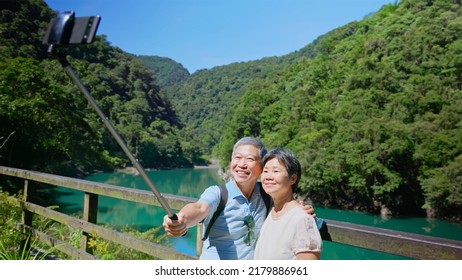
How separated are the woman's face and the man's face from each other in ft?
0.38

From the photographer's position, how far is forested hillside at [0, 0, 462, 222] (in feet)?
58.3

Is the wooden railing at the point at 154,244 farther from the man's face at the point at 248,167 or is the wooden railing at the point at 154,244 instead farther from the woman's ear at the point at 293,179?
the man's face at the point at 248,167

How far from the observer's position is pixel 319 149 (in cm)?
2953

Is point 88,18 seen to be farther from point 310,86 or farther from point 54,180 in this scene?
point 310,86

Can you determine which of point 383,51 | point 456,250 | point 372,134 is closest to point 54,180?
point 456,250

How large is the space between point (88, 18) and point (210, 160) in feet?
277

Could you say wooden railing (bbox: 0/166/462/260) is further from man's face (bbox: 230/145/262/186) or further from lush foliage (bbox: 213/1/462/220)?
lush foliage (bbox: 213/1/462/220)

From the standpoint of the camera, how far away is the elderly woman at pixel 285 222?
1313 millimetres

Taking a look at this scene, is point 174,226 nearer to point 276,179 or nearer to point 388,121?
point 276,179

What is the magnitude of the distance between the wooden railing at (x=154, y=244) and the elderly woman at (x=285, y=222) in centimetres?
18

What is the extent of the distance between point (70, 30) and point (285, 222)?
0.91 meters

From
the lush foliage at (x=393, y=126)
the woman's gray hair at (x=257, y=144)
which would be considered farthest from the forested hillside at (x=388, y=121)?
the woman's gray hair at (x=257, y=144)

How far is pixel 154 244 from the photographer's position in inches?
84.7

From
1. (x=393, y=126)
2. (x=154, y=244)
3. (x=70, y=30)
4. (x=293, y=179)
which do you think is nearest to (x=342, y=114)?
(x=393, y=126)
